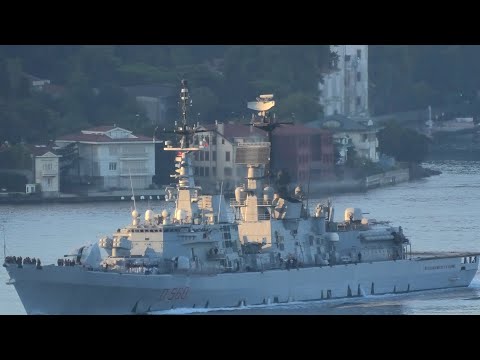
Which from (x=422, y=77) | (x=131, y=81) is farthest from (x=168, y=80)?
(x=422, y=77)

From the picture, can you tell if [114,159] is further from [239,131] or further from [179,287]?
[179,287]

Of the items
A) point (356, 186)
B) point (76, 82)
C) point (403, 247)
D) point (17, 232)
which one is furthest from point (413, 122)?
point (403, 247)

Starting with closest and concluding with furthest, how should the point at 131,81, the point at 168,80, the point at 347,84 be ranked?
the point at 168,80 < the point at 131,81 < the point at 347,84

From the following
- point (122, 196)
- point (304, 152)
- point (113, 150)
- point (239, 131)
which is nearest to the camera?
point (122, 196)

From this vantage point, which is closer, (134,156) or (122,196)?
(122,196)

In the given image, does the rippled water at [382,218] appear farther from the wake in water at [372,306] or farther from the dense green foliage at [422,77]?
the dense green foliage at [422,77]

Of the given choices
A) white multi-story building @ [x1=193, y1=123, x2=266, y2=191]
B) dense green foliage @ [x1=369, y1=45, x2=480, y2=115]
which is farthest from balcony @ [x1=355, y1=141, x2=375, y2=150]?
dense green foliage @ [x1=369, y1=45, x2=480, y2=115]

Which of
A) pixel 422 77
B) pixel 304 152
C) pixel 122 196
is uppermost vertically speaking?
pixel 422 77
